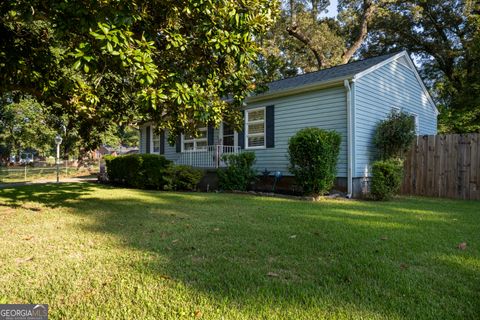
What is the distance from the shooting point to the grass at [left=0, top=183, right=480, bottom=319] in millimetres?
2053

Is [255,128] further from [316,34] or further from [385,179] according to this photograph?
[316,34]

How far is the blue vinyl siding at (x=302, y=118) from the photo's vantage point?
864 centimetres

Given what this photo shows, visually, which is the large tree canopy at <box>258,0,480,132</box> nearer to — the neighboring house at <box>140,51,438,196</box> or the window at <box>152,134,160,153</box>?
the neighboring house at <box>140,51,438,196</box>

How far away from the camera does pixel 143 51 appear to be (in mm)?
4059

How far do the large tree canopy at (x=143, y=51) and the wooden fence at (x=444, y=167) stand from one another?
633 centimetres

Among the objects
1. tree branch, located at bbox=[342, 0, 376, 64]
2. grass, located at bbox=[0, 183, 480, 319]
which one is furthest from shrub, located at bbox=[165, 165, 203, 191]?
tree branch, located at bbox=[342, 0, 376, 64]

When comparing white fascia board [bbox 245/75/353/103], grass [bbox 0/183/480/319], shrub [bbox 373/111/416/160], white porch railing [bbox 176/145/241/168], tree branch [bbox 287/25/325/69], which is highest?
tree branch [bbox 287/25/325/69]

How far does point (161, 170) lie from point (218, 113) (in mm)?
5537

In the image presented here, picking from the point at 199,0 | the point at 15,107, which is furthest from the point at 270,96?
the point at 15,107

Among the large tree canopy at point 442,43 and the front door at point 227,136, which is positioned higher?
the large tree canopy at point 442,43

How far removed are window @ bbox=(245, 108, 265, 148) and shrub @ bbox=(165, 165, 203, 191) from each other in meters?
2.23

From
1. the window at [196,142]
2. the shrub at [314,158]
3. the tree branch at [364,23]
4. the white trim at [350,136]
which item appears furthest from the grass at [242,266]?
the tree branch at [364,23]

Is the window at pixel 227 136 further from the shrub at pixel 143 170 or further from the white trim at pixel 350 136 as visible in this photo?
the white trim at pixel 350 136

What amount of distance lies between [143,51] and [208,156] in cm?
770
